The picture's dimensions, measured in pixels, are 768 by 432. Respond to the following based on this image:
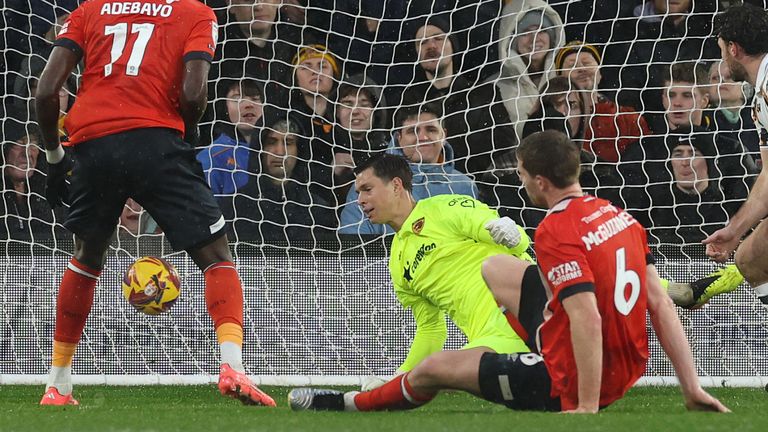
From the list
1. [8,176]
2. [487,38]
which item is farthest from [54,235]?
[487,38]

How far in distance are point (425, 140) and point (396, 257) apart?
2200 mm

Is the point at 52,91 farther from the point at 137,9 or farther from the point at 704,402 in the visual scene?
the point at 704,402

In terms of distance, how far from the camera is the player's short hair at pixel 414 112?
24.0 ft

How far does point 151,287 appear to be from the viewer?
578cm

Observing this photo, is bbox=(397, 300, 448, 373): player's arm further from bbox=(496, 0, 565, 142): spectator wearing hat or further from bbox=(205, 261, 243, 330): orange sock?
bbox=(496, 0, 565, 142): spectator wearing hat

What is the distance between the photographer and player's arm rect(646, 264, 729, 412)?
3752 mm

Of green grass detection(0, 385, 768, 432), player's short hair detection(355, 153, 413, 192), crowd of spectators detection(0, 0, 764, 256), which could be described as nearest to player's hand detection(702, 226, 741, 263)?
green grass detection(0, 385, 768, 432)

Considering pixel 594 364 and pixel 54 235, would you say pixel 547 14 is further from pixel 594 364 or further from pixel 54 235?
pixel 594 364

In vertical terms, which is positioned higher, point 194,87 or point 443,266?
point 194,87

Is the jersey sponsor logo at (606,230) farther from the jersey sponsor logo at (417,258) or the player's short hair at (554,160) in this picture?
the jersey sponsor logo at (417,258)

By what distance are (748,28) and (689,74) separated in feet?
7.65

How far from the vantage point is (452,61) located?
7531 mm

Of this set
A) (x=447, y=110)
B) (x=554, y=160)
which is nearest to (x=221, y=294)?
(x=554, y=160)

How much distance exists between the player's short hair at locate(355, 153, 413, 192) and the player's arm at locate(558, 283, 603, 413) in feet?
6.22
